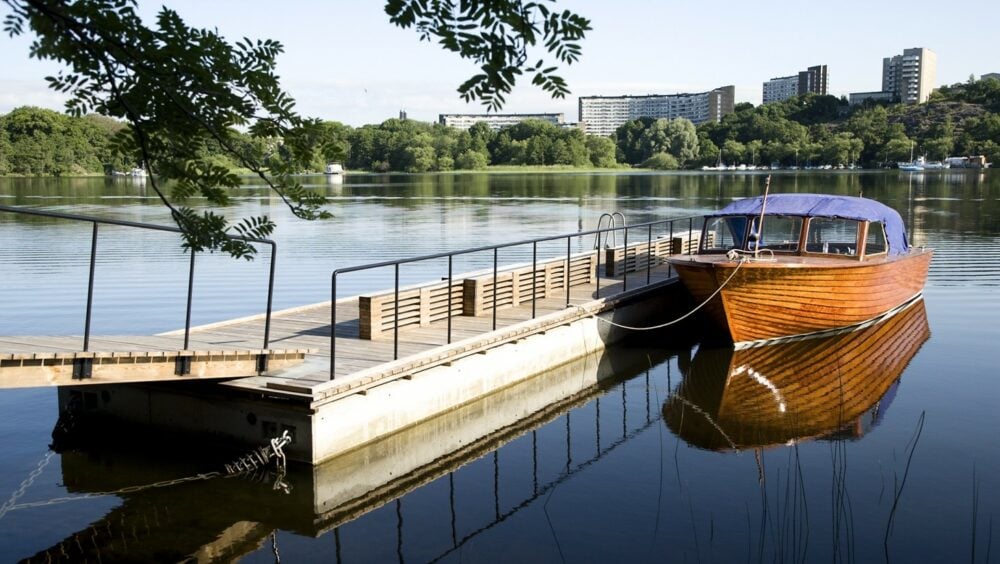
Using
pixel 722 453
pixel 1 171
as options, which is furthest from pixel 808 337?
pixel 1 171

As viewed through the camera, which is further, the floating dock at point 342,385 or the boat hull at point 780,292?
the boat hull at point 780,292

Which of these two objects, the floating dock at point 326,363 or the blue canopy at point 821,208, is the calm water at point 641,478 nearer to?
the floating dock at point 326,363

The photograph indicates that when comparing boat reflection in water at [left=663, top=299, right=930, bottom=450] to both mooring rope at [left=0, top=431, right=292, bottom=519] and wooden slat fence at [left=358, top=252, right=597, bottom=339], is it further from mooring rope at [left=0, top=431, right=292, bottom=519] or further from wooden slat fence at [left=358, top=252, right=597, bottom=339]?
mooring rope at [left=0, top=431, right=292, bottom=519]

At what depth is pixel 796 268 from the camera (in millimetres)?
17484

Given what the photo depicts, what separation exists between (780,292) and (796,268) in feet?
1.74

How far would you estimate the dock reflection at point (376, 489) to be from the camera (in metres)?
9.02

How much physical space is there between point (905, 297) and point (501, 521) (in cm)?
1518

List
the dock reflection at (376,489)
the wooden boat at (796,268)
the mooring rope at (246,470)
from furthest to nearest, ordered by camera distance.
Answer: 1. the wooden boat at (796,268)
2. the mooring rope at (246,470)
3. the dock reflection at (376,489)

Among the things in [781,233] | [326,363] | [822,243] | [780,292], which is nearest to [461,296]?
[326,363]

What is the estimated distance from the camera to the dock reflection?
902 cm

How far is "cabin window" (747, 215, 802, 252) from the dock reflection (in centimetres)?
694

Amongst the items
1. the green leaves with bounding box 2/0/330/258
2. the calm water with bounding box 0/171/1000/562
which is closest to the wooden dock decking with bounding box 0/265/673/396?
the calm water with bounding box 0/171/1000/562

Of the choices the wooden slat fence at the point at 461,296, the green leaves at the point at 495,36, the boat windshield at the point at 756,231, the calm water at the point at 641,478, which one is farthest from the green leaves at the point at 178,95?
the boat windshield at the point at 756,231

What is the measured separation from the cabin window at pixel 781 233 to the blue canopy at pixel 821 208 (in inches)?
9.8
